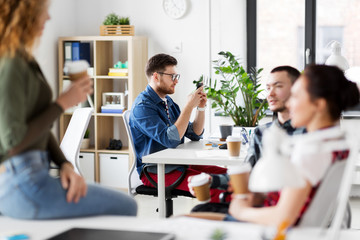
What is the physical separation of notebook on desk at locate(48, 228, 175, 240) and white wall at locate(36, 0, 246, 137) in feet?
12.4

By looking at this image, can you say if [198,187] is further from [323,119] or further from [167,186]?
[167,186]

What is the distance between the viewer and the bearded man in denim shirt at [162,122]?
3.33 metres

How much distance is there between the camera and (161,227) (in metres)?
1.68

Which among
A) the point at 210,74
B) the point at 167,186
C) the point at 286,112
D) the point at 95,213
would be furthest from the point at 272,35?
the point at 95,213

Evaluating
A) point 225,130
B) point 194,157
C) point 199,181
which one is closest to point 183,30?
point 225,130

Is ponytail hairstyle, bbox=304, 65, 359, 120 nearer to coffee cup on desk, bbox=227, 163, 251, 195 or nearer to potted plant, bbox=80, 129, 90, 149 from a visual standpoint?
coffee cup on desk, bbox=227, 163, 251, 195

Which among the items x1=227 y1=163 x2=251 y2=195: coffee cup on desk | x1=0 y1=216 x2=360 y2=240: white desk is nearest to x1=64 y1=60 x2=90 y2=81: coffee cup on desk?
x1=0 y1=216 x2=360 y2=240: white desk

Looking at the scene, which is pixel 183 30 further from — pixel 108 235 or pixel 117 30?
pixel 108 235

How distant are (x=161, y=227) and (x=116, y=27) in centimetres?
394

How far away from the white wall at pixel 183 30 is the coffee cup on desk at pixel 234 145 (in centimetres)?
244

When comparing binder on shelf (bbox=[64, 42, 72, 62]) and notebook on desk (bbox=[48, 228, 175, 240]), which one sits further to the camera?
binder on shelf (bbox=[64, 42, 72, 62])

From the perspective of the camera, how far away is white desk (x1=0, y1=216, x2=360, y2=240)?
1586 mm

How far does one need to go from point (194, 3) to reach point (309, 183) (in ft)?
13.5

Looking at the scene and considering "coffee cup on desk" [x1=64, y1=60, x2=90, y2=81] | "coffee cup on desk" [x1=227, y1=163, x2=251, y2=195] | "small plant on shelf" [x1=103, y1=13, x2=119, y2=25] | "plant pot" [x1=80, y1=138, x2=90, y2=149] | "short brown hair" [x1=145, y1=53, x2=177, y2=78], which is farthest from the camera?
"plant pot" [x1=80, y1=138, x2=90, y2=149]
